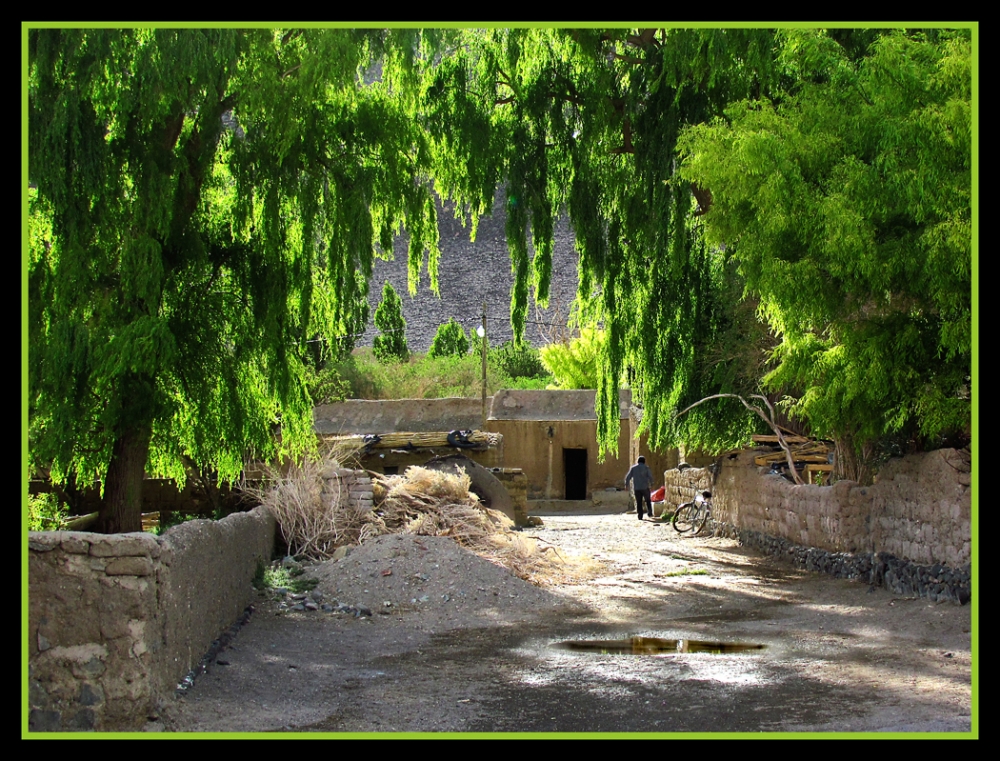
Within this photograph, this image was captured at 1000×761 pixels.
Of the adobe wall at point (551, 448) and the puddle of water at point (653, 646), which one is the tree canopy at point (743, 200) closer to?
the puddle of water at point (653, 646)

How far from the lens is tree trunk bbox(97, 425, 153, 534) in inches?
505

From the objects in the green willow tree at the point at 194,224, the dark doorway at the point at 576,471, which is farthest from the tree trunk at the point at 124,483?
the dark doorway at the point at 576,471

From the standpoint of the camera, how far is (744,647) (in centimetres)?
948

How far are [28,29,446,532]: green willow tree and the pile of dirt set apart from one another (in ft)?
6.33

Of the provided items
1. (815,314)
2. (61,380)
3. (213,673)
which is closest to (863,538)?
(815,314)

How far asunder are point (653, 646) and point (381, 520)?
6398 mm

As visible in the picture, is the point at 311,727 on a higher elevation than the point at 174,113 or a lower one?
lower

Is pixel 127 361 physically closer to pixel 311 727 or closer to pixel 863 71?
pixel 311 727

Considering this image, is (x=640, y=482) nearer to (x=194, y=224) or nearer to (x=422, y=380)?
(x=194, y=224)

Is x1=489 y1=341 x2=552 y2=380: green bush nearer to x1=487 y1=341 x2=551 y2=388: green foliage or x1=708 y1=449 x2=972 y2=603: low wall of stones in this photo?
x1=487 y1=341 x2=551 y2=388: green foliage

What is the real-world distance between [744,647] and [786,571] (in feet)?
19.9

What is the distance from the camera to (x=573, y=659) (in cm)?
903

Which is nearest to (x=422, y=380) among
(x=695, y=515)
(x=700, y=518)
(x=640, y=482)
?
(x=640, y=482)

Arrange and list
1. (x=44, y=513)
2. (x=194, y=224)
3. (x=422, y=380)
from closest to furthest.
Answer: (x=194, y=224) < (x=44, y=513) < (x=422, y=380)
